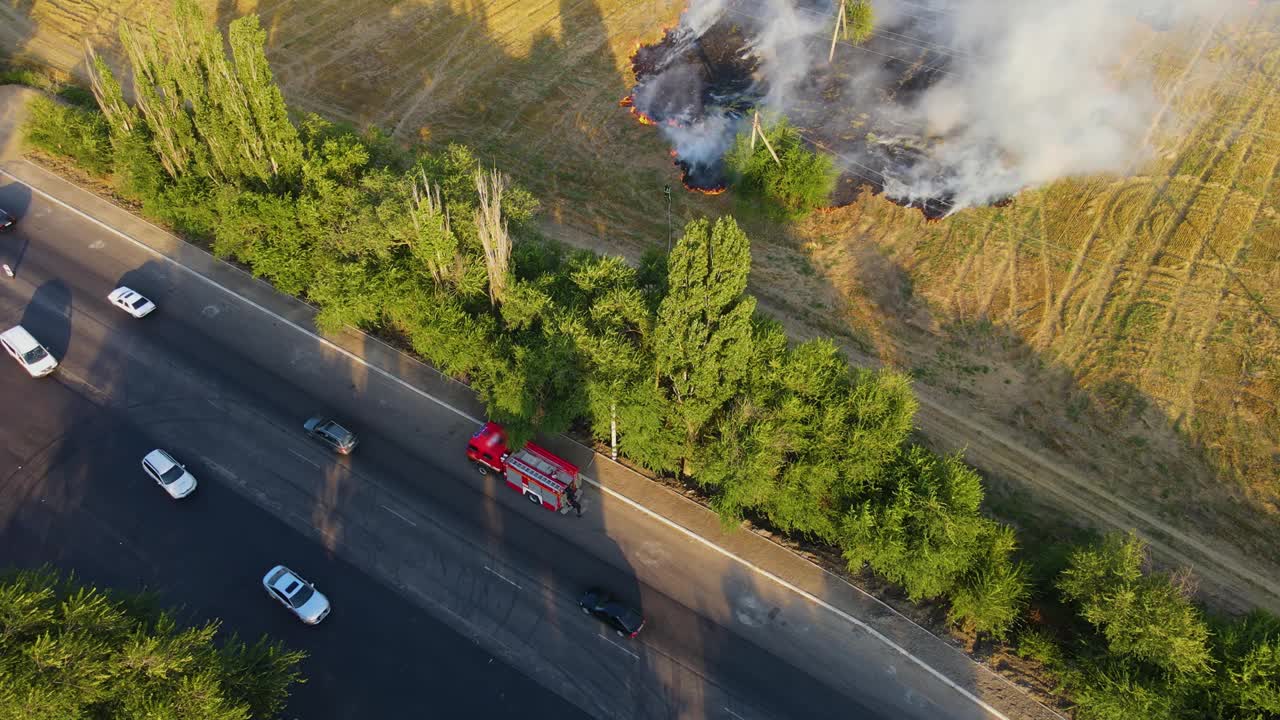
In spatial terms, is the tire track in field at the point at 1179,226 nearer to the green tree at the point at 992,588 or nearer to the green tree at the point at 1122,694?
the green tree at the point at 992,588

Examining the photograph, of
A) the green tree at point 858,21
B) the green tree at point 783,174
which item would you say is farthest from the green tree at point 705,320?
the green tree at point 858,21

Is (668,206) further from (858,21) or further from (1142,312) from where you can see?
(1142,312)

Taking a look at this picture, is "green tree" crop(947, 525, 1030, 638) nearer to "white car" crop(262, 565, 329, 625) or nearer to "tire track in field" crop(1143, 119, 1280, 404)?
"tire track in field" crop(1143, 119, 1280, 404)

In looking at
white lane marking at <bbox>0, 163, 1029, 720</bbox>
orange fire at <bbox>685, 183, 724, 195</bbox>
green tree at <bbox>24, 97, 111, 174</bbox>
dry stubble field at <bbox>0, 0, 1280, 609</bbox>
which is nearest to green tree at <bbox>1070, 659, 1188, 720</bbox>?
white lane marking at <bbox>0, 163, 1029, 720</bbox>

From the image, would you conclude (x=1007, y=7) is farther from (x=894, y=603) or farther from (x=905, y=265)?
(x=894, y=603)

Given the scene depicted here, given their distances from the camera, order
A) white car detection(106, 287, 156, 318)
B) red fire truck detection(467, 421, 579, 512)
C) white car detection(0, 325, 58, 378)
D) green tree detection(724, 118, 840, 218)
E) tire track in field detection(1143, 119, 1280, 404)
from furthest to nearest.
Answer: green tree detection(724, 118, 840, 218), tire track in field detection(1143, 119, 1280, 404), white car detection(106, 287, 156, 318), white car detection(0, 325, 58, 378), red fire truck detection(467, 421, 579, 512)

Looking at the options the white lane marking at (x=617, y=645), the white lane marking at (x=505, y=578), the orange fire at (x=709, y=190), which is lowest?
the white lane marking at (x=505, y=578)
